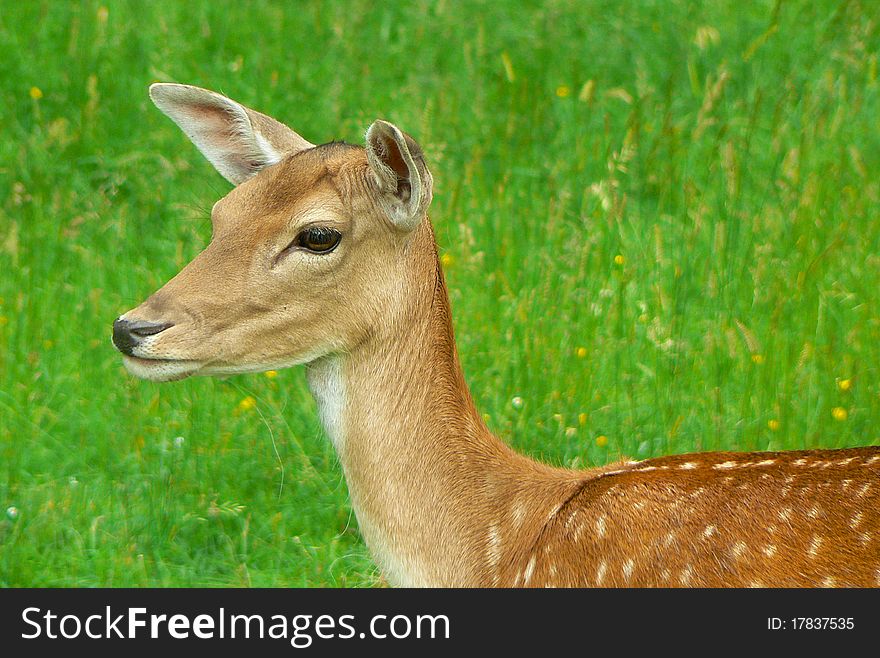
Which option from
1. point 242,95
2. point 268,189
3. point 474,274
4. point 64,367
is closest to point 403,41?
point 242,95

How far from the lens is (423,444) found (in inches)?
204

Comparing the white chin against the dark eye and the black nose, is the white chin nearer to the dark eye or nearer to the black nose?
the black nose

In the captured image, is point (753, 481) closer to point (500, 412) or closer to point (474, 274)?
point (500, 412)

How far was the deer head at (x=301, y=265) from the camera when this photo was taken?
495 cm

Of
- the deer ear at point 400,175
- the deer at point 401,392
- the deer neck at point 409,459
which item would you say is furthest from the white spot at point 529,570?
the deer ear at point 400,175

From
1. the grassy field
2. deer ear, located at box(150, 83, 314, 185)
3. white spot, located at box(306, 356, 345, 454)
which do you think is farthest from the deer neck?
the grassy field

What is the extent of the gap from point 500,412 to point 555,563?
1992 mm

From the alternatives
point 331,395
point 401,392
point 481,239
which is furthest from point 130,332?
point 481,239

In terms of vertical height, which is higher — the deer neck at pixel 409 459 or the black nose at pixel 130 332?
the black nose at pixel 130 332

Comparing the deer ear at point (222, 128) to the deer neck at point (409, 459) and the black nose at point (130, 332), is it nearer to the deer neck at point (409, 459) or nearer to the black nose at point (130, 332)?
the deer neck at point (409, 459)

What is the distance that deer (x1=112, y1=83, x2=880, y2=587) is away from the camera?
478 centimetres

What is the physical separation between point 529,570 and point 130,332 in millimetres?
1341

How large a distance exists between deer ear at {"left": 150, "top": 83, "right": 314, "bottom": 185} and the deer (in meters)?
0.36

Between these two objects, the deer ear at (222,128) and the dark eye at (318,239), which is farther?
the deer ear at (222,128)
